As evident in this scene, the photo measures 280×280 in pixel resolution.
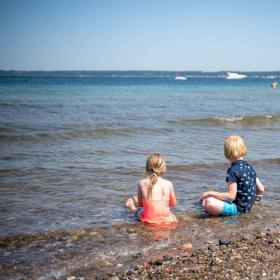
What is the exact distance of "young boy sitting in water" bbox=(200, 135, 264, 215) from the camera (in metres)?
6.81

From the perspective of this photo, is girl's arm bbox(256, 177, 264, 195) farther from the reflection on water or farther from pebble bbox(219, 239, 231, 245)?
pebble bbox(219, 239, 231, 245)

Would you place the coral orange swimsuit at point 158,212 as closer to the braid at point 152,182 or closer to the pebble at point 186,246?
the braid at point 152,182

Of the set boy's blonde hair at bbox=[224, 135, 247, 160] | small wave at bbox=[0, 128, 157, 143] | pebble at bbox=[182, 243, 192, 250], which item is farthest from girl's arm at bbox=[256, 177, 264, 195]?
small wave at bbox=[0, 128, 157, 143]

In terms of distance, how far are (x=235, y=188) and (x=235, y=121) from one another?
50.0ft

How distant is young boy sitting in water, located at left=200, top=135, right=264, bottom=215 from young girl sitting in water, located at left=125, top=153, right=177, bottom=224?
0.74 meters

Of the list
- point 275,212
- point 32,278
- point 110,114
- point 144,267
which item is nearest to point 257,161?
point 275,212

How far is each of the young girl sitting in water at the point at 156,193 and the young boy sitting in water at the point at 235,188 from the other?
0.74m

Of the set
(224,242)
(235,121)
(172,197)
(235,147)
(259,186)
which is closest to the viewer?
(224,242)

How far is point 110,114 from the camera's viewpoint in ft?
72.5

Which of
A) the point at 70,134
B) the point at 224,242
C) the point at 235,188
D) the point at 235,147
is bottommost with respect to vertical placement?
the point at 224,242

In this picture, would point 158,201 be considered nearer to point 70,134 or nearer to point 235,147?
point 235,147

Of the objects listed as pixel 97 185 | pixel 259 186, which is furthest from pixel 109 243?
pixel 97 185

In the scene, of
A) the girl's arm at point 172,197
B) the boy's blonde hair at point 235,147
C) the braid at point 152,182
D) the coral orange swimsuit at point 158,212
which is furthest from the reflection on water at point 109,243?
the boy's blonde hair at point 235,147

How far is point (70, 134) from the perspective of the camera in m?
15.3
